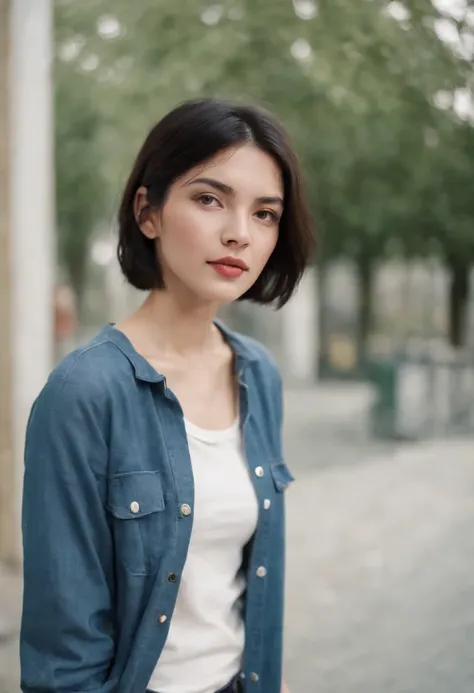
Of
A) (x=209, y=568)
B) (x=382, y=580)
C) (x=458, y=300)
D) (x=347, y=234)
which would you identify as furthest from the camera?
(x=347, y=234)

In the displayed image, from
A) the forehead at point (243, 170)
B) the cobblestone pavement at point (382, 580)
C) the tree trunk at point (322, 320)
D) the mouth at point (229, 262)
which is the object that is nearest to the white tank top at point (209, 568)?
the mouth at point (229, 262)

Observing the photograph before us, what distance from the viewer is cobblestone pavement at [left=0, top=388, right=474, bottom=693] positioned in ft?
5.55

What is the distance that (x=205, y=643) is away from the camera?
3.44 feet

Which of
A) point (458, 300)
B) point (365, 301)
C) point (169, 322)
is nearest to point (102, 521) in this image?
point (169, 322)

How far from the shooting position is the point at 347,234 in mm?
3096

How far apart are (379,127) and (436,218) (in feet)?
1.39

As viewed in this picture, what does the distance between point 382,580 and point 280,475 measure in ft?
3.43

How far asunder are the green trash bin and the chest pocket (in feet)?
5.29

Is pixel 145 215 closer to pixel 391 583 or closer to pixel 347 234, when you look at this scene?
pixel 391 583

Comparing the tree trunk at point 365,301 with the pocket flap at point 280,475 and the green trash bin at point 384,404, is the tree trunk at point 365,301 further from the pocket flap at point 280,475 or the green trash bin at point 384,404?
the pocket flap at point 280,475

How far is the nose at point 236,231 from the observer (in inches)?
39.0

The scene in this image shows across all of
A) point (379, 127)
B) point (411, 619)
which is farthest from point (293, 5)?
point (411, 619)

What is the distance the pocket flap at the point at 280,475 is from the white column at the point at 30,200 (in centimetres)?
147

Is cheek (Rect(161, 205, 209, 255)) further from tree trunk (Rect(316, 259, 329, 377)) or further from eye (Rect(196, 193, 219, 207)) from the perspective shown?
tree trunk (Rect(316, 259, 329, 377))
